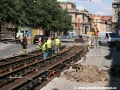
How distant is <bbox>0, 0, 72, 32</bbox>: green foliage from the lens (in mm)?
47906

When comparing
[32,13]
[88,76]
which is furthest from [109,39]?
[88,76]

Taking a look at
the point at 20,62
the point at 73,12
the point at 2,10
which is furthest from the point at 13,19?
the point at 73,12

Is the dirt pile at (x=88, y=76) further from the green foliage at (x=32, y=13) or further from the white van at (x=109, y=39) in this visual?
the white van at (x=109, y=39)

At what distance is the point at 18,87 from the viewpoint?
12.6m

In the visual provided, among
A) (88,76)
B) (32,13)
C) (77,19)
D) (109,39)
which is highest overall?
(77,19)

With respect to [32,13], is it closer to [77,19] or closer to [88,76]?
[88,76]

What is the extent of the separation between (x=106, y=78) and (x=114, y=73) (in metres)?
1.42

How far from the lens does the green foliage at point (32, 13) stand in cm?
4791

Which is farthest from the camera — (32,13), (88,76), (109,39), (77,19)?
(77,19)

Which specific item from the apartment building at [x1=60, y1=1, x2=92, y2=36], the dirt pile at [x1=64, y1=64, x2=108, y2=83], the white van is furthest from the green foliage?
the apartment building at [x1=60, y1=1, x2=92, y2=36]

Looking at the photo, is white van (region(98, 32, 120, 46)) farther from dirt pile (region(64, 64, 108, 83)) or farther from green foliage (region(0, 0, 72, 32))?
dirt pile (region(64, 64, 108, 83))

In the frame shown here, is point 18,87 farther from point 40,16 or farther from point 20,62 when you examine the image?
point 40,16

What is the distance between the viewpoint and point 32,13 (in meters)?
67.2

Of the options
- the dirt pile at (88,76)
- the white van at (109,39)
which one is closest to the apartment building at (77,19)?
the white van at (109,39)
